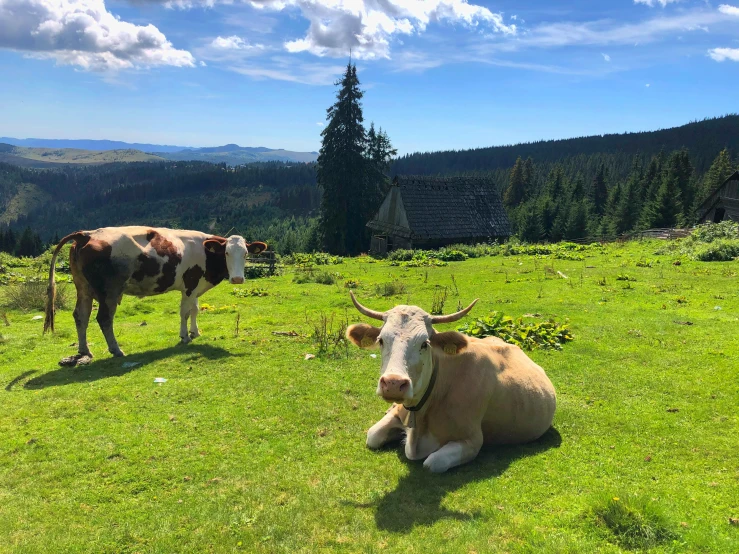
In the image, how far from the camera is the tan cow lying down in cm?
505

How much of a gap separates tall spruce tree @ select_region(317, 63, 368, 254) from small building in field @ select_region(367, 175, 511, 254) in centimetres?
339

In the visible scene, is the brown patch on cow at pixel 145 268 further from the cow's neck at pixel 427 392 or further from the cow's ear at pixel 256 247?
the cow's neck at pixel 427 392

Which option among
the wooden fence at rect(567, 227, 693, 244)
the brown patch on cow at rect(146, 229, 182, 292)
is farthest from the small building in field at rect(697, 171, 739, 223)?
the brown patch on cow at rect(146, 229, 182, 292)

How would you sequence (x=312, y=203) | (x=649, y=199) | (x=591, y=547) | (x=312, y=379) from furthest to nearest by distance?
(x=312, y=203) → (x=649, y=199) → (x=312, y=379) → (x=591, y=547)

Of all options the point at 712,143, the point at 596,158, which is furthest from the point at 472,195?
the point at 712,143

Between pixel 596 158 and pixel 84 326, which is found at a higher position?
pixel 596 158

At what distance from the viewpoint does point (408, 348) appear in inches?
192

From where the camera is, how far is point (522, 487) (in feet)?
16.3

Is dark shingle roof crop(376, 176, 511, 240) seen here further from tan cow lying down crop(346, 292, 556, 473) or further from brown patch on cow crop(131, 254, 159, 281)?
tan cow lying down crop(346, 292, 556, 473)

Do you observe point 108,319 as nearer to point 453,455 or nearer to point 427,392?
point 427,392

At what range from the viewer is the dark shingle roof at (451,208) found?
36688mm

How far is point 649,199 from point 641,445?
74.6m

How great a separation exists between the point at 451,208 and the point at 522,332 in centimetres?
2954

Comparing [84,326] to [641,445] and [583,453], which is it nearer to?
[583,453]
